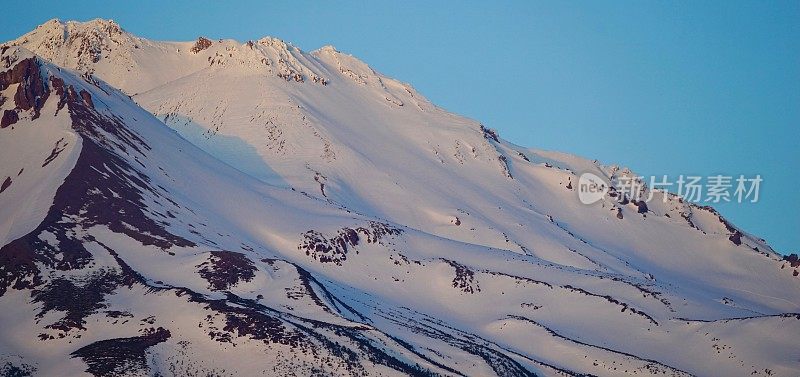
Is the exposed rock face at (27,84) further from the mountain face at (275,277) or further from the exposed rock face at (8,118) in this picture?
the mountain face at (275,277)

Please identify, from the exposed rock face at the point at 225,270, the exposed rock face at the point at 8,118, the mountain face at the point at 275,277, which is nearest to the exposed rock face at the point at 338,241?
the mountain face at the point at 275,277

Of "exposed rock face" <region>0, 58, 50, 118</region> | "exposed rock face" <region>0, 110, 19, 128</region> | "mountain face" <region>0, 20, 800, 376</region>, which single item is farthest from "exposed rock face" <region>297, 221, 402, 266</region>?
"exposed rock face" <region>0, 110, 19, 128</region>

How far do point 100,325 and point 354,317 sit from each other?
26.5 m

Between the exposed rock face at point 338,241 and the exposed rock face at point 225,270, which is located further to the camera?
the exposed rock face at point 338,241

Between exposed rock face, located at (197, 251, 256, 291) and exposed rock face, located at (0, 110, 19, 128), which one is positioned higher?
exposed rock face, located at (0, 110, 19, 128)

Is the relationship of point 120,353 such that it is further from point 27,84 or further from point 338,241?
point 27,84

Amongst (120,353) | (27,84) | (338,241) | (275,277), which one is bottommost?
(120,353)

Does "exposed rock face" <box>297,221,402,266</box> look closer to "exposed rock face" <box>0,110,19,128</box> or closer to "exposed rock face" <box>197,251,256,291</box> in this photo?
"exposed rock face" <box>197,251,256,291</box>

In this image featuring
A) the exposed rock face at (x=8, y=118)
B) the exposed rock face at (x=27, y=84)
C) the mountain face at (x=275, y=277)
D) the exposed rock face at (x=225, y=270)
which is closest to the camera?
the mountain face at (x=275, y=277)

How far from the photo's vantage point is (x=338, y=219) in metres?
130

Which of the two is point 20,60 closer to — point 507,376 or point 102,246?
point 102,246

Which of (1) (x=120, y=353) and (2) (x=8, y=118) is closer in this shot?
(1) (x=120, y=353)

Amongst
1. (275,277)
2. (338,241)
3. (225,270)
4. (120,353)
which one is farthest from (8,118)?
(120,353)

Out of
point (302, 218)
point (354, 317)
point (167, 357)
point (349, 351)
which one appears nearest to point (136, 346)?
point (167, 357)
